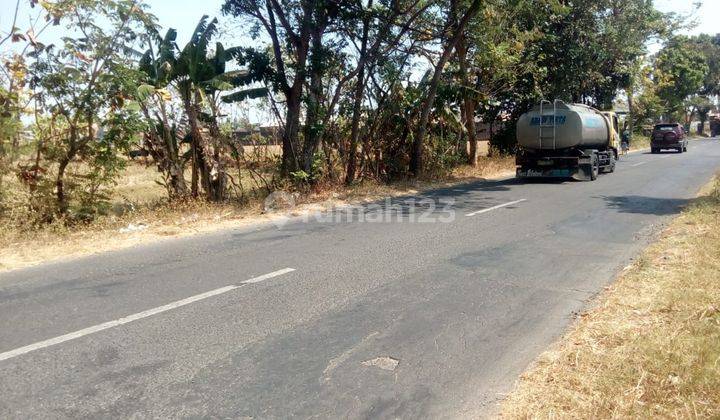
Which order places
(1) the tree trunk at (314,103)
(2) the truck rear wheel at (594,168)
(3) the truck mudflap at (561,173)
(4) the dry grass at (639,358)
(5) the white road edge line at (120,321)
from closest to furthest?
(4) the dry grass at (639,358) < (5) the white road edge line at (120,321) < (1) the tree trunk at (314,103) < (3) the truck mudflap at (561,173) < (2) the truck rear wheel at (594,168)

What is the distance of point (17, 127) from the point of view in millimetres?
9836

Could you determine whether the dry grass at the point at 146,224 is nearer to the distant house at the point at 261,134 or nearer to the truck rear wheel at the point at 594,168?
the distant house at the point at 261,134

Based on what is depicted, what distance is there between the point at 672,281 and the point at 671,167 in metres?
18.6

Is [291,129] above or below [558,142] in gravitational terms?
above

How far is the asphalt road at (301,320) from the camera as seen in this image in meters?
3.71

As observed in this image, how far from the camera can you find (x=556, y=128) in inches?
670

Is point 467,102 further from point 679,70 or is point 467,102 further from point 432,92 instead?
point 679,70

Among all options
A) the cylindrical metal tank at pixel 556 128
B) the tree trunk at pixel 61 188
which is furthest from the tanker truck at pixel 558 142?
the tree trunk at pixel 61 188

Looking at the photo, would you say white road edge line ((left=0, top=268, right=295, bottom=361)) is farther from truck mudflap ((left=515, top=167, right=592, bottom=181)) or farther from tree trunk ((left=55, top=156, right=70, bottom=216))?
truck mudflap ((left=515, top=167, right=592, bottom=181))

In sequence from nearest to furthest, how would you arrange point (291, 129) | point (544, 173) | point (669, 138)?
point (291, 129), point (544, 173), point (669, 138)

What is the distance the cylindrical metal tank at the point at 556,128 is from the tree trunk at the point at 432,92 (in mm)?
3267

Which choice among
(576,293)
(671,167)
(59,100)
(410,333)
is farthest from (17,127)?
(671,167)

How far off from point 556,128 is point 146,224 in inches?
510

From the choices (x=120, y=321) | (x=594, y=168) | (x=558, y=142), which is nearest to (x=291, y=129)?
(x=558, y=142)
